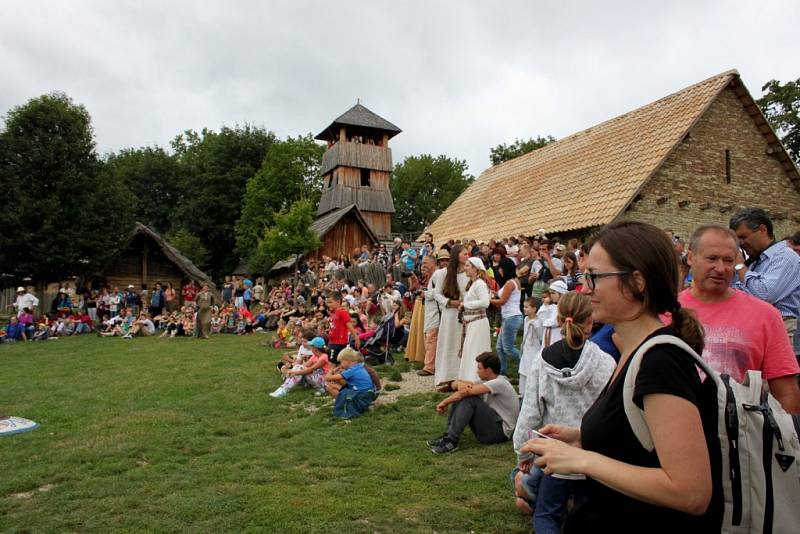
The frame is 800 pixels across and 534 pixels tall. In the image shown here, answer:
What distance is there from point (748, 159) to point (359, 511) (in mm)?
19627

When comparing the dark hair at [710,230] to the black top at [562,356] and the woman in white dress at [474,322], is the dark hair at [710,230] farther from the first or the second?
the woman in white dress at [474,322]

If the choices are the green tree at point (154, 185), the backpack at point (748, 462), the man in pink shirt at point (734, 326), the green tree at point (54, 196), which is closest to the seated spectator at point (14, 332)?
the green tree at point (54, 196)

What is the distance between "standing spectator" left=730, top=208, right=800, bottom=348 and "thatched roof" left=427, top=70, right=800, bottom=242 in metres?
10.5

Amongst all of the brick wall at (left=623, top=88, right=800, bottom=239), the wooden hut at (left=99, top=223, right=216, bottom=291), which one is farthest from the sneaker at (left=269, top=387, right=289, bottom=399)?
the wooden hut at (left=99, top=223, right=216, bottom=291)

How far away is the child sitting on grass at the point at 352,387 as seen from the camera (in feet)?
26.0

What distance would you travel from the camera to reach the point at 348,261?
87.0 ft

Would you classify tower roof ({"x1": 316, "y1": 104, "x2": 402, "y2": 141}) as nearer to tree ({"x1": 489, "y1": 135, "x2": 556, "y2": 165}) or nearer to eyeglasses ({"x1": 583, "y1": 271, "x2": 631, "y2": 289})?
tree ({"x1": 489, "y1": 135, "x2": 556, "y2": 165})

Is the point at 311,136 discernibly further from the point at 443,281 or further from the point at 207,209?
the point at 443,281

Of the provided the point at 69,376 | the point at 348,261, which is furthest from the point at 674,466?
the point at 348,261

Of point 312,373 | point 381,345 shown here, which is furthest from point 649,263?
point 381,345

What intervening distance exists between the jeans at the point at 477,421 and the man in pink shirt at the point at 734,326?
3578 millimetres

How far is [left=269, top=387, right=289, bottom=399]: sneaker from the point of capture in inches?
375

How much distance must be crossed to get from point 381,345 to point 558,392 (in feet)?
27.0

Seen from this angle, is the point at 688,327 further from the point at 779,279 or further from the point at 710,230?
the point at 779,279
